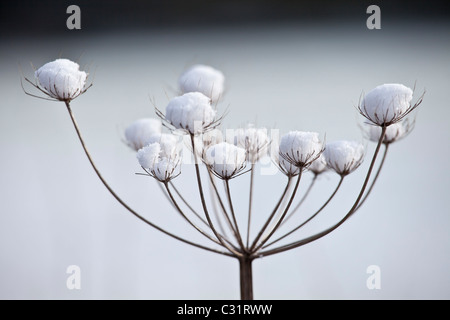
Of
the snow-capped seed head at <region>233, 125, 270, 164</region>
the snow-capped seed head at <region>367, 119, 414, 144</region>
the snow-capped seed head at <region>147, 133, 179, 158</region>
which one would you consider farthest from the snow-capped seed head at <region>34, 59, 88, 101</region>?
the snow-capped seed head at <region>367, 119, 414, 144</region>

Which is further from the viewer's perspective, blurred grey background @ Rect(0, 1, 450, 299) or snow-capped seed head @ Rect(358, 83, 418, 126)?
blurred grey background @ Rect(0, 1, 450, 299)

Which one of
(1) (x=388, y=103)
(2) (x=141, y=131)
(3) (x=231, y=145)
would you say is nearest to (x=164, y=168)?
(3) (x=231, y=145)

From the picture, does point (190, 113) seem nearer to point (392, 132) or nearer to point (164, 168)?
point (164, 168)

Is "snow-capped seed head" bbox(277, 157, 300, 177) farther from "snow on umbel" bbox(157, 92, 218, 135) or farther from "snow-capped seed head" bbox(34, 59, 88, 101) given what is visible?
"snow-capped seed head" bbox(34, 59, 88, 101)

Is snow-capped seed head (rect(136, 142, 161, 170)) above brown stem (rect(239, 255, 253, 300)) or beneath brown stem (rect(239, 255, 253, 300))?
above

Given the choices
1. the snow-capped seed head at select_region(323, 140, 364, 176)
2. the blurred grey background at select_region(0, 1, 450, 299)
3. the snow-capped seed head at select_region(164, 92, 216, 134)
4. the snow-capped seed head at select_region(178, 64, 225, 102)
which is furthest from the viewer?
the blurred grey background at select_region(0, 1, 450, 299)

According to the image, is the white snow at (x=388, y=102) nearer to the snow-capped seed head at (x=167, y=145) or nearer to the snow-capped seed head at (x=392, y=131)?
the snow-capped seed head at (x=392, y=131)
